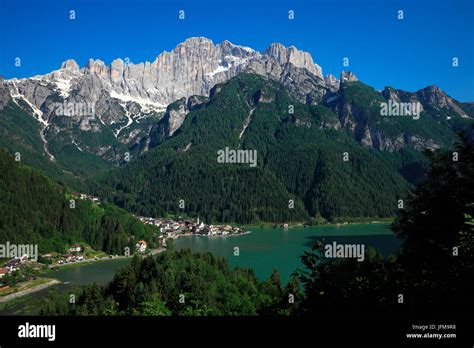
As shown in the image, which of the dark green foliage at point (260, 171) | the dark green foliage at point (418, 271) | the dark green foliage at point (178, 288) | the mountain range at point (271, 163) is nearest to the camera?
the dark green foliage at point (418, 271)

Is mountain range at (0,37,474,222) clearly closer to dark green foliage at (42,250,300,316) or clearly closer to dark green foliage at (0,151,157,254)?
dark green foliage at (0,151,157,254)

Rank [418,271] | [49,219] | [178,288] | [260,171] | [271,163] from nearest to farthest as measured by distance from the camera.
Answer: [418,271], [178,288], [49,219], [260,171], [271,163]

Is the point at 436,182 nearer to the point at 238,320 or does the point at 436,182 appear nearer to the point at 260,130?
the point at 238,320

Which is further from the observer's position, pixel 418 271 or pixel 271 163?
pixel 271 163

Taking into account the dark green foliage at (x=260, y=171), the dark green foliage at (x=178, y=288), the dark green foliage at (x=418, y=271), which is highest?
the dark green foliage at (x=260, y=171)

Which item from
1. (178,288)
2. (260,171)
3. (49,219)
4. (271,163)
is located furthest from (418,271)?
(271,163)

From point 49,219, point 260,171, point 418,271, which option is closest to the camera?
point 418,271

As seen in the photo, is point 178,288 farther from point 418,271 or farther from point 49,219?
point 49,219

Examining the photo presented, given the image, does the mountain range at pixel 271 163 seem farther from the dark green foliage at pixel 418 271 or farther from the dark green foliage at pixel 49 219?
the dark green foliage at pixel 418 271

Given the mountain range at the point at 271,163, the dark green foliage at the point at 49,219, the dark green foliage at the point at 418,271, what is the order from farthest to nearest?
the mountain range at the point at 271,163, the dark green foliage at the point at 49,219, the dark green foliage at the point at 418,271

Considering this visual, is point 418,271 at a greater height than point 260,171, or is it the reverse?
point 260,171

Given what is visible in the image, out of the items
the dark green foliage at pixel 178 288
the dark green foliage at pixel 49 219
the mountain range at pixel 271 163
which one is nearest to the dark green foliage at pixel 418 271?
the dark green foliage at pixel 178 288

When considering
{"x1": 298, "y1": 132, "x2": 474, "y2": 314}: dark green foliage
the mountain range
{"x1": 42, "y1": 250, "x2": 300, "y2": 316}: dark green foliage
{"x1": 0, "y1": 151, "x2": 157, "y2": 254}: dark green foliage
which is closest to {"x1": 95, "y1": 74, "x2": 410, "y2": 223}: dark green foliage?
the mountain range

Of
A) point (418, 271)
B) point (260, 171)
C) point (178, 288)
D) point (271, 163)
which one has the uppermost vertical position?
point (271, 163)
